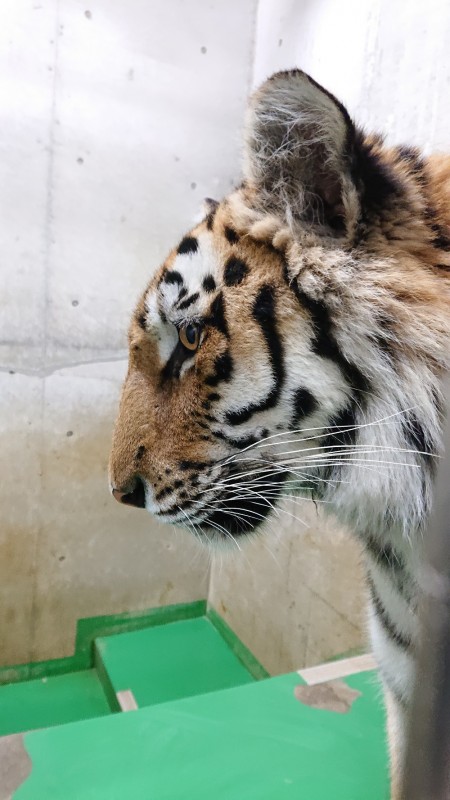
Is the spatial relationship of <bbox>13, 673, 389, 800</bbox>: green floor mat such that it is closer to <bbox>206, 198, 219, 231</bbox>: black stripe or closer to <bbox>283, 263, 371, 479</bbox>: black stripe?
<bbox>283, 263, 371, 479</bbox>: black stripe

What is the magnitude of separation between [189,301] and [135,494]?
0.34 metres

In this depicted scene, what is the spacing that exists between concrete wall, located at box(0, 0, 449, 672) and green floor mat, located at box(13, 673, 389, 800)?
47 centimetres

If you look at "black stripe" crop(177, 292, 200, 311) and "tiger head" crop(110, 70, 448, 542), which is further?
"black stripe" crop(177, 292, 200, 311)

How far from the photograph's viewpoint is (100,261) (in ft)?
8.02

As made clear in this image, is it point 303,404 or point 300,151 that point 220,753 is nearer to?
point 303,404

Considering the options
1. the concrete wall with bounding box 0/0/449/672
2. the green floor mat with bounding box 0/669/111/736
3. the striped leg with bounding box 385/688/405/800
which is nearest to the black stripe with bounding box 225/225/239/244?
the striped leg with bounding box 385/688/405/800

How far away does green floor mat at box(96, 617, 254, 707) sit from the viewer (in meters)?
2.46

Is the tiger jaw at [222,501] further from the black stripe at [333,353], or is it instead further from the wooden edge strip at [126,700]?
the wooden edge strip at [126,700]

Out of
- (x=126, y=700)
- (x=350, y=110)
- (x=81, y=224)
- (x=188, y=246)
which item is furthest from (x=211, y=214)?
(x=126, y=700)

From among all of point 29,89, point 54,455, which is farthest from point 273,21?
point 54,455

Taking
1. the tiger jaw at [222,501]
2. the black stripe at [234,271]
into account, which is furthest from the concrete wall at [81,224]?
the black stripe at [234,271]

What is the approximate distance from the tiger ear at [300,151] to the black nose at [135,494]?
475 mm

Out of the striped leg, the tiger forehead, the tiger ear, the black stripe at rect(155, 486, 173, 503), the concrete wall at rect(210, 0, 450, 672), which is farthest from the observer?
the concrete wall at rect(210, 0, 450, 672)

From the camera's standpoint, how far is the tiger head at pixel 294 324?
783 millimetres
